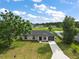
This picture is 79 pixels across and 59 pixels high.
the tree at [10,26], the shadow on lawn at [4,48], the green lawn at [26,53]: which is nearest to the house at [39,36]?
the tree at [10,26]

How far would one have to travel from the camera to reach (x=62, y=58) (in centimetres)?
3609

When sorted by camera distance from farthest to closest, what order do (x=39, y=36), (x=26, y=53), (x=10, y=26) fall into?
(x=39, y=36) < (x=10, y=26) < (x=26, y=53)

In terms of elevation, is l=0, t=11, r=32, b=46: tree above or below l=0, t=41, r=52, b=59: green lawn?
above

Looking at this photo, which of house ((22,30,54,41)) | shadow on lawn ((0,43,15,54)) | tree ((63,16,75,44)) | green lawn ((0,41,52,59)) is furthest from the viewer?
house ((22,30,54,41))

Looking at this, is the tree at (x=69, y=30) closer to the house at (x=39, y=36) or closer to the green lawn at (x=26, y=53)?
the green lawn at (x=26, y=53)

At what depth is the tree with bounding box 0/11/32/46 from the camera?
50.8 meters

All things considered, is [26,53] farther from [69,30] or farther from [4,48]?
[69,30]

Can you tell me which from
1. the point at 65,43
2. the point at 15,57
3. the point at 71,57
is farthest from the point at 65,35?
the point at 15,57

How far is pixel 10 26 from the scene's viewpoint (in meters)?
51.5

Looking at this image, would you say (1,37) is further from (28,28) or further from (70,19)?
(70,19)

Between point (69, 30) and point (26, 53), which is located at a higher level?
point (69, 30)

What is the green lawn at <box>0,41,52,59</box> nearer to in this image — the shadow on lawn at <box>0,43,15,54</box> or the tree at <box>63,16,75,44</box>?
the shadow on lawn at <box>0,43,15,54</box>

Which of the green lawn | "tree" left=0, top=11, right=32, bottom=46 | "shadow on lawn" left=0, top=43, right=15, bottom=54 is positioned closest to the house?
"tree" left=0, top=11, right=32, bottom=46

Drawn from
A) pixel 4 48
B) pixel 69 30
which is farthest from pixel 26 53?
pixel 69 30
